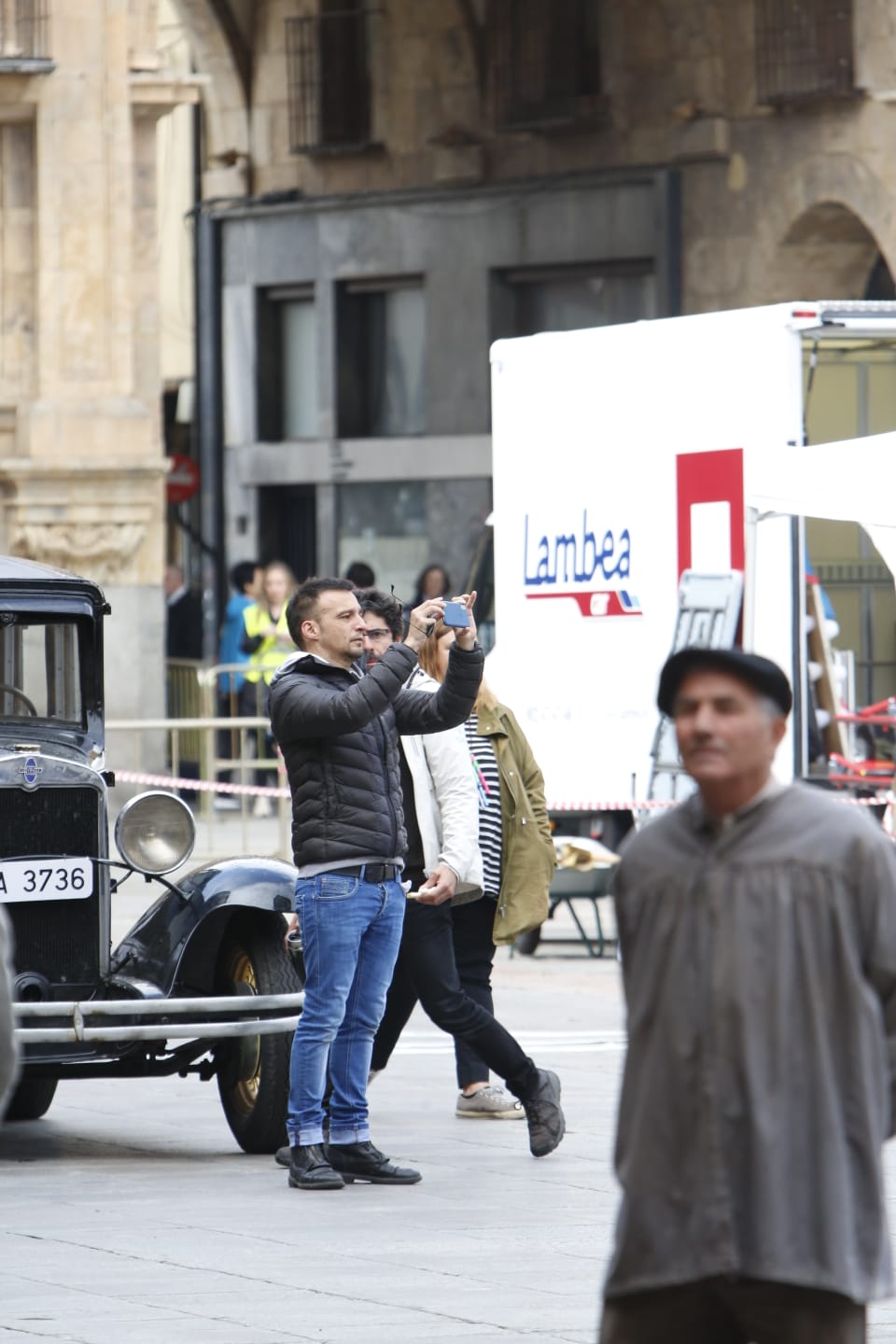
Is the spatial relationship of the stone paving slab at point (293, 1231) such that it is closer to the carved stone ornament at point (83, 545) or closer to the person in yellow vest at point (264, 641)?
the carved stone ornament at point (83, 545)

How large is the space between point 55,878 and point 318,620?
1465 mm

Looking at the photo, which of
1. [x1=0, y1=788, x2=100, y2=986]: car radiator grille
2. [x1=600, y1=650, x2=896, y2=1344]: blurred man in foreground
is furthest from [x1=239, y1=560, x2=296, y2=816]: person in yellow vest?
[x1=600, y1=650, x2=896, y2=1344]: blurred man in foreground

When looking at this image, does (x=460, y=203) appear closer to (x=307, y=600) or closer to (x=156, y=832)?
(x=156, y=832)

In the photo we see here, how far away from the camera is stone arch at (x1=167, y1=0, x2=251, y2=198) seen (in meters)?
31.3

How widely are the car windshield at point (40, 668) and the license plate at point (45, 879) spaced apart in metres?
0.80

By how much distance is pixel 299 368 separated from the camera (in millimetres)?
32000

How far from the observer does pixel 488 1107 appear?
416 inches

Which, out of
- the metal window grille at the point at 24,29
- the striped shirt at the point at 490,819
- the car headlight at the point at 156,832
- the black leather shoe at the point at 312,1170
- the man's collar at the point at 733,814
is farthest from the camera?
the metal window grille at the point at 24,29

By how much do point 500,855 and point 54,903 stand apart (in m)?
1.62

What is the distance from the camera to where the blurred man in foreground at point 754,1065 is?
4.41m

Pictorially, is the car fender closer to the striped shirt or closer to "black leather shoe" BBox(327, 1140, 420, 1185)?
the striped shirt

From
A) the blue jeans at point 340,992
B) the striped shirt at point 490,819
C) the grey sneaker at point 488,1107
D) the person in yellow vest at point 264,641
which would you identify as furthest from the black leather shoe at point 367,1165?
the person in yellow vest at point 264,641

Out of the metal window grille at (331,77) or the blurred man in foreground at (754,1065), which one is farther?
the metal window grille at (331,77)

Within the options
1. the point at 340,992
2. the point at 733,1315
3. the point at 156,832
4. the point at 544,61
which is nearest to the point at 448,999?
the point at 340,992
